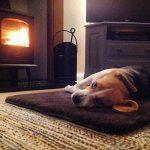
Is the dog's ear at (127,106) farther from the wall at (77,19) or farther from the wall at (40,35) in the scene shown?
the wall at (77,19)

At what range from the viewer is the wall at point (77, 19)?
336cm

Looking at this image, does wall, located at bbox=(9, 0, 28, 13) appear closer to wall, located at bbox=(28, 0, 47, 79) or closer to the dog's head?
wall, located at bbox=(28, 0, 47, 79)

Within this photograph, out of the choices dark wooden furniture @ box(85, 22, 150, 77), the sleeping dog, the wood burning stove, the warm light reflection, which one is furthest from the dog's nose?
dark wooden furniture @ box(85, 22, 150, 77)

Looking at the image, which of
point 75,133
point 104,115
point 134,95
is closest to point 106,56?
point 134,95

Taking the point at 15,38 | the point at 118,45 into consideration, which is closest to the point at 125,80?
the point at 15,38

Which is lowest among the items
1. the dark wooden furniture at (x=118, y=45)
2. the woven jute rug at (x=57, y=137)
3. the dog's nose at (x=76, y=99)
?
the woven jute rug at (x=57, y=137)

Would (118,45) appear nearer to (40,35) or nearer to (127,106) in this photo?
(40,35)

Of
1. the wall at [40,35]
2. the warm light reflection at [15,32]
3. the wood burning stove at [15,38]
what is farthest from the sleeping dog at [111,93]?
the wall at [40,35]

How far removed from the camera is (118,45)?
2.90m

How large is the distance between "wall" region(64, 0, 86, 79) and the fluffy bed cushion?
1.96 meters

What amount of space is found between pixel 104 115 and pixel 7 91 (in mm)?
1236

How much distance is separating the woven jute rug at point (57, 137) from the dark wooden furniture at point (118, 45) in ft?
5.97

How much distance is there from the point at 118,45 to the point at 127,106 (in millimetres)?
1718

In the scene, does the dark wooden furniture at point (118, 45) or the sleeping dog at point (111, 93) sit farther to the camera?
the dark wooden furniture at point (118, 45)
